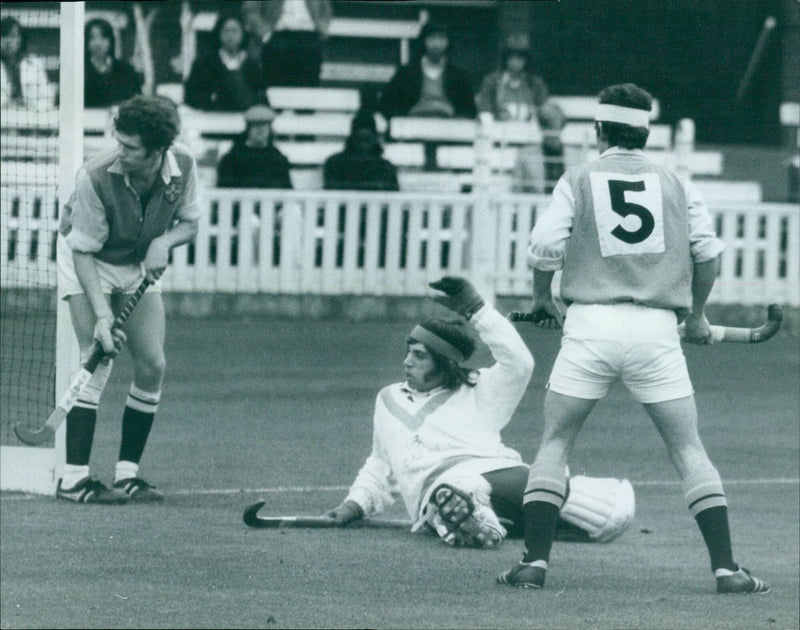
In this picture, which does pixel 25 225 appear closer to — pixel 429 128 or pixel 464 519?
pixel 429 128

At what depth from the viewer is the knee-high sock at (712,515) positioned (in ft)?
21.1

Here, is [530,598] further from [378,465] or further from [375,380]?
[375,380]

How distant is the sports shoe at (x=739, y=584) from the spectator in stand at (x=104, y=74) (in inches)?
444

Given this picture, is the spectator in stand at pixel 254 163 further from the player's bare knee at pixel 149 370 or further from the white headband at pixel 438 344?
the white headband at pixel 438 344

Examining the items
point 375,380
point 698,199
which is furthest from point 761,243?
point 698,199

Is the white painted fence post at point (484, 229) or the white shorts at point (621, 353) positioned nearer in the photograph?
the white shorts at point (621, 353)

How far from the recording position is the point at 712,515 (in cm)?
645

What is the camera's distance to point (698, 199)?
6488mm

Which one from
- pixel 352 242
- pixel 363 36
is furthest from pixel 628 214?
pixel 363 36

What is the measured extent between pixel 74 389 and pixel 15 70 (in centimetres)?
932

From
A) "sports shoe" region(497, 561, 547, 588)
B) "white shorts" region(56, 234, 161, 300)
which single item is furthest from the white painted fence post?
"sports shoe" region(497, 561, 547, 588)

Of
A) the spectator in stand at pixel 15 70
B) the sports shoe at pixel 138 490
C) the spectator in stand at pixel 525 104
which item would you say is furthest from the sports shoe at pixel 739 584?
the spectator in stand at pixel 525 104

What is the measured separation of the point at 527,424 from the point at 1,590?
535cm

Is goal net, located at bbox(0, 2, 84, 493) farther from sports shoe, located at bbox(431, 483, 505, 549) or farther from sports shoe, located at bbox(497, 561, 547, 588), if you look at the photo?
sports shoe, located at bbox(497, 561, 547, 588)
